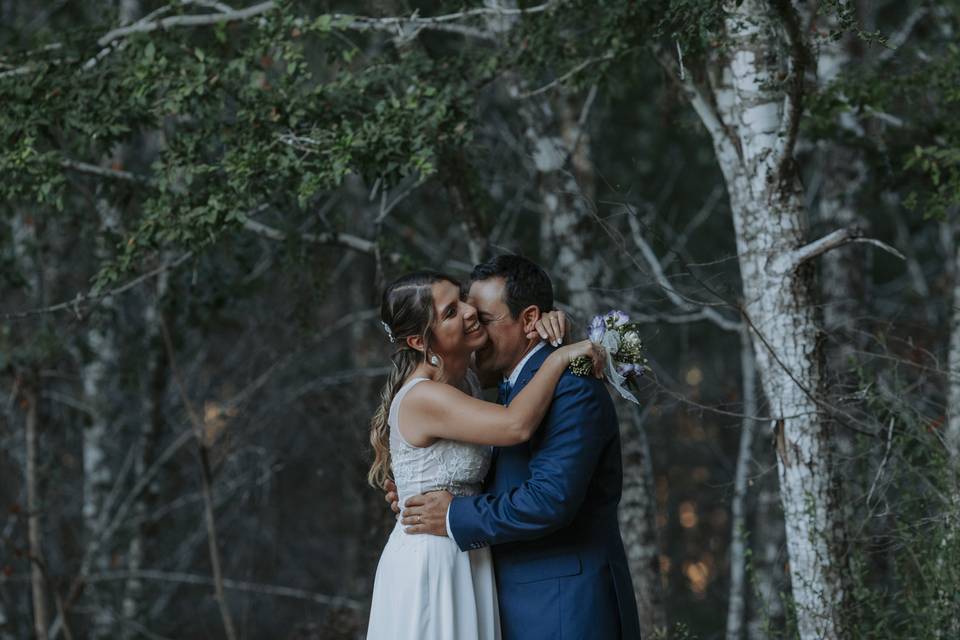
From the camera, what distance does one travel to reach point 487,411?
3.46 metres

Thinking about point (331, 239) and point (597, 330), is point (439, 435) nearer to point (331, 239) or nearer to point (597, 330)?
point (597, 330)

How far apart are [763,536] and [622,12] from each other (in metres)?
5.65

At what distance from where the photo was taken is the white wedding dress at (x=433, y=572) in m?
3.53

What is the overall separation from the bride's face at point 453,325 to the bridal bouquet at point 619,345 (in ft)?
1.28

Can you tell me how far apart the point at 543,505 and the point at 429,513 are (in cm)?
45

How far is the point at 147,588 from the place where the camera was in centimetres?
930

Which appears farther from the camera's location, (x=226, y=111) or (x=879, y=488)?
(x=226, y=111)

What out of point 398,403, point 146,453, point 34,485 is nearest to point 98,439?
point 146,453

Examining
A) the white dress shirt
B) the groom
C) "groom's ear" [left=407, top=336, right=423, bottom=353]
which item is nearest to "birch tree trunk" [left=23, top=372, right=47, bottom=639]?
"groom's ear" [left=407, top=336, right=423, bottom=353]

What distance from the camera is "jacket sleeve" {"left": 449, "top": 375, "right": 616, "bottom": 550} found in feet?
11.0

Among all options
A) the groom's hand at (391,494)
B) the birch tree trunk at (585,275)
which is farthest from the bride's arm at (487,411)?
the birch tree trunk at (585,275)

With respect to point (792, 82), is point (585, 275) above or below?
below

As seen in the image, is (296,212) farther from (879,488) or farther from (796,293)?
(879,488)

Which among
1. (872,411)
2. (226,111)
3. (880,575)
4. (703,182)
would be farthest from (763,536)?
Answer: (703,182)
